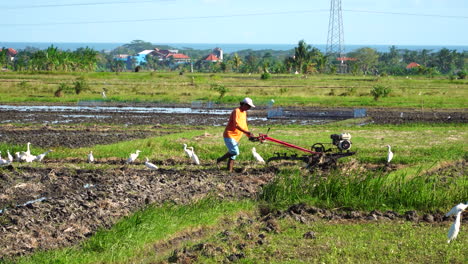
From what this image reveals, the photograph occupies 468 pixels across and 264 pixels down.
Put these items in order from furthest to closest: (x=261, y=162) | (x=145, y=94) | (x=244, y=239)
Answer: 1. (x=145, y=94)
2. (x=261, y=162)
3. (x=244, y=239)

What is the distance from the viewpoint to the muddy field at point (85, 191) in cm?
893

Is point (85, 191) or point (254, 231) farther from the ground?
point (85, 191)

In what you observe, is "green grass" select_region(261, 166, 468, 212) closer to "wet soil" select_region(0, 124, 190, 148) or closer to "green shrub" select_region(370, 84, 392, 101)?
"wet soil" select_region(0, 124, 190, 148)

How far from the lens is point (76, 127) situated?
23.5 meters

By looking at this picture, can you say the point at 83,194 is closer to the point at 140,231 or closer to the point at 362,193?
the point at 140,231

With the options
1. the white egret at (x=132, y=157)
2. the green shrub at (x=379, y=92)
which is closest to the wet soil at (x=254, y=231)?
the white egret at (x=132, y=157)

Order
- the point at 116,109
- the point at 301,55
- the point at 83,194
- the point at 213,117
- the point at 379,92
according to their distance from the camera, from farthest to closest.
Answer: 1. the point at 301,55
2. the point at 379,92
3. the point at 116,109
4. the point at 213,117
5. the point at 83,194

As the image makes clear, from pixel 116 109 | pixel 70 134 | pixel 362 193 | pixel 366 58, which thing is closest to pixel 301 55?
pixel 366 58

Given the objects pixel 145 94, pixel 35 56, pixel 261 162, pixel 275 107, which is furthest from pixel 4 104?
pixel 35 56

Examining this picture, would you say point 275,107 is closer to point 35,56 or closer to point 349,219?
point 349,219

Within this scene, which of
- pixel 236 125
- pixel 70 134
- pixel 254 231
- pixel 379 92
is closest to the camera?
pixel 254 231

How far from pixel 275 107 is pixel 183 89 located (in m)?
11.5

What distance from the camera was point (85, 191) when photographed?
37.6 feet

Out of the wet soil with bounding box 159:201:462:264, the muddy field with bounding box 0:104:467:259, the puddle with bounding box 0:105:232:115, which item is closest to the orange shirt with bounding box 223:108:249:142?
the muddy field with bounding box 0:104:467:259
